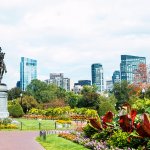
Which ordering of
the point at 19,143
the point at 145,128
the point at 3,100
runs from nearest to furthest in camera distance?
the point at 145,128 → the point at 19,143 → the point at 3,100

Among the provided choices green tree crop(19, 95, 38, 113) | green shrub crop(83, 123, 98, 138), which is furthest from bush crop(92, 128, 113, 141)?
green tree crop(19, 95, 38, 113)

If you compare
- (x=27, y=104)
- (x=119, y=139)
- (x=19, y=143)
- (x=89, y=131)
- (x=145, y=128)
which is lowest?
(x=27, y=104)

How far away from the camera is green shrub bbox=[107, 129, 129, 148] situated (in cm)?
1560

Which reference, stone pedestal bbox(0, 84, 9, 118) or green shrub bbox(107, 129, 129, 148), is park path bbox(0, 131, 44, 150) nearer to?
green shrub bbox(107, 129, 129, 148)

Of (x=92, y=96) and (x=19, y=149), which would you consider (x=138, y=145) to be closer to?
(x=19, y=149)

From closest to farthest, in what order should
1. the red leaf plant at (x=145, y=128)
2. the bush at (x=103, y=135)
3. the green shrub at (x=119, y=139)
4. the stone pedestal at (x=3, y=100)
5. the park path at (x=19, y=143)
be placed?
the red leaf plant at (x=145, y=128) → the green shrub at (x=119, y=139) → the bush at (x=103, y=135) → the park path at (x=19, y=143) → the stone pedestal at (x=3, y=100)

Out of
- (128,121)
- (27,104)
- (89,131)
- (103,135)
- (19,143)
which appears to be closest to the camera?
(128,121)

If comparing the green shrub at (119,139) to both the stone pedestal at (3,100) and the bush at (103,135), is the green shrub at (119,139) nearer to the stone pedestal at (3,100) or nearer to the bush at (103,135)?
the bush at (103,135)

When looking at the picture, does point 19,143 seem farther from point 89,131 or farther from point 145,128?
point 145,128

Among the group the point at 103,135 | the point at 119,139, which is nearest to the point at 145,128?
the point at 119,139

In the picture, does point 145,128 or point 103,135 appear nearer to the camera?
point 145,128

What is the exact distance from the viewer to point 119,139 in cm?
1590

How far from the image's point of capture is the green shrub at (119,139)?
15.6m

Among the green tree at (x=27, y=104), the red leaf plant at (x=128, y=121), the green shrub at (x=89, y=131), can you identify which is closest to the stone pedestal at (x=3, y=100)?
the green shrub at (x=89, y=131)
